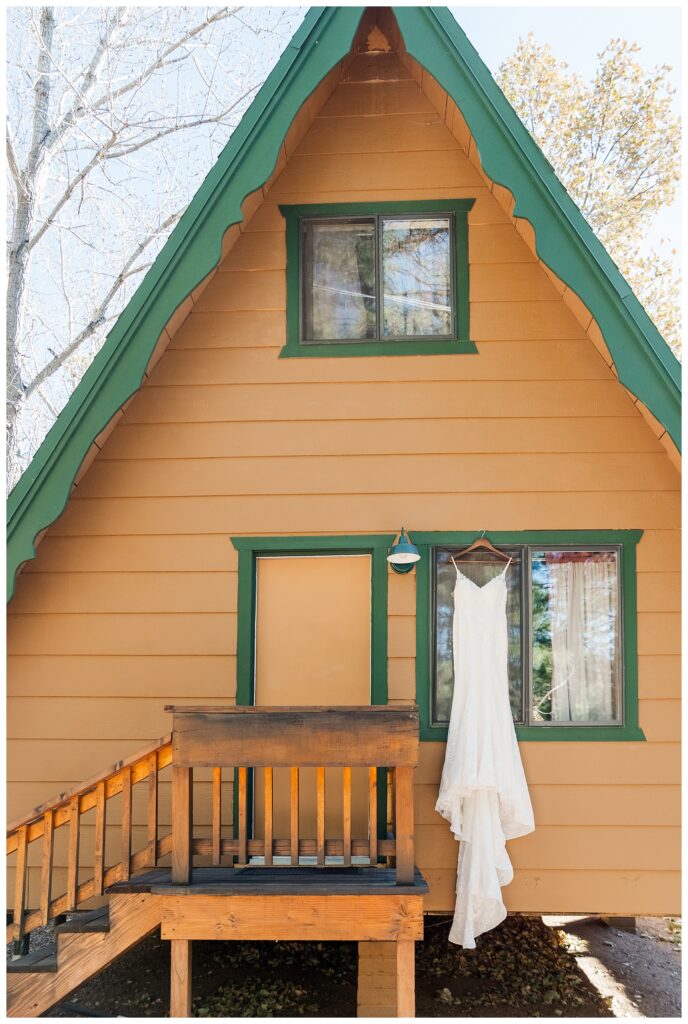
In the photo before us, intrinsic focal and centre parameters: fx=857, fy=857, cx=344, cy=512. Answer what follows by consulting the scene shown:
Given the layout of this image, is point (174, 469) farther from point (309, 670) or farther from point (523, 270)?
point (523, 270)

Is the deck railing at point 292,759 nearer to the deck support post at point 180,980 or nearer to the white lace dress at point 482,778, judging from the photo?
the deck support post at point 180,980

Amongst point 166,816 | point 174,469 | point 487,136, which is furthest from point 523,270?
point 166,816

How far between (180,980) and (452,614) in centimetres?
263

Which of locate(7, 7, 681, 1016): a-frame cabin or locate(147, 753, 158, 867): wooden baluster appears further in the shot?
locate(7, 7, 681, 1016): a-frame cabin

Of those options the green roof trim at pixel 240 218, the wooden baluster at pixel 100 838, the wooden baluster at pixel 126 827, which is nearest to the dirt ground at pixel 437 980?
the wooden baluster at pixel 100 838

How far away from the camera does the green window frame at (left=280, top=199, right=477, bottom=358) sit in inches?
224

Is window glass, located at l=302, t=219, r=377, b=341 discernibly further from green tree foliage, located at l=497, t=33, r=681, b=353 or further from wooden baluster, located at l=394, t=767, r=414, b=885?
green tree foliage, located at l=497, t=33, r=681, b=353

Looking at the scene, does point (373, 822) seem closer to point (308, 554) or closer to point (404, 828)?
point (404, 828)

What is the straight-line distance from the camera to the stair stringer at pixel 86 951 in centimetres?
464

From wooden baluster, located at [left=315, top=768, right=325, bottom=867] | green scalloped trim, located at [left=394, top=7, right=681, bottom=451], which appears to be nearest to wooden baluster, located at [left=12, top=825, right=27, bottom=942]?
wooden baluster, located at [left=315, top=768, right=325, bottom=867]

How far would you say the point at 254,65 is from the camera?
43.8 ft

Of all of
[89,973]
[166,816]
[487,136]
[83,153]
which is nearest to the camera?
[89,973]

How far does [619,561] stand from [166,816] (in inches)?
133

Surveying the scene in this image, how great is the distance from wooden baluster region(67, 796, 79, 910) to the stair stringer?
0.62 ft
